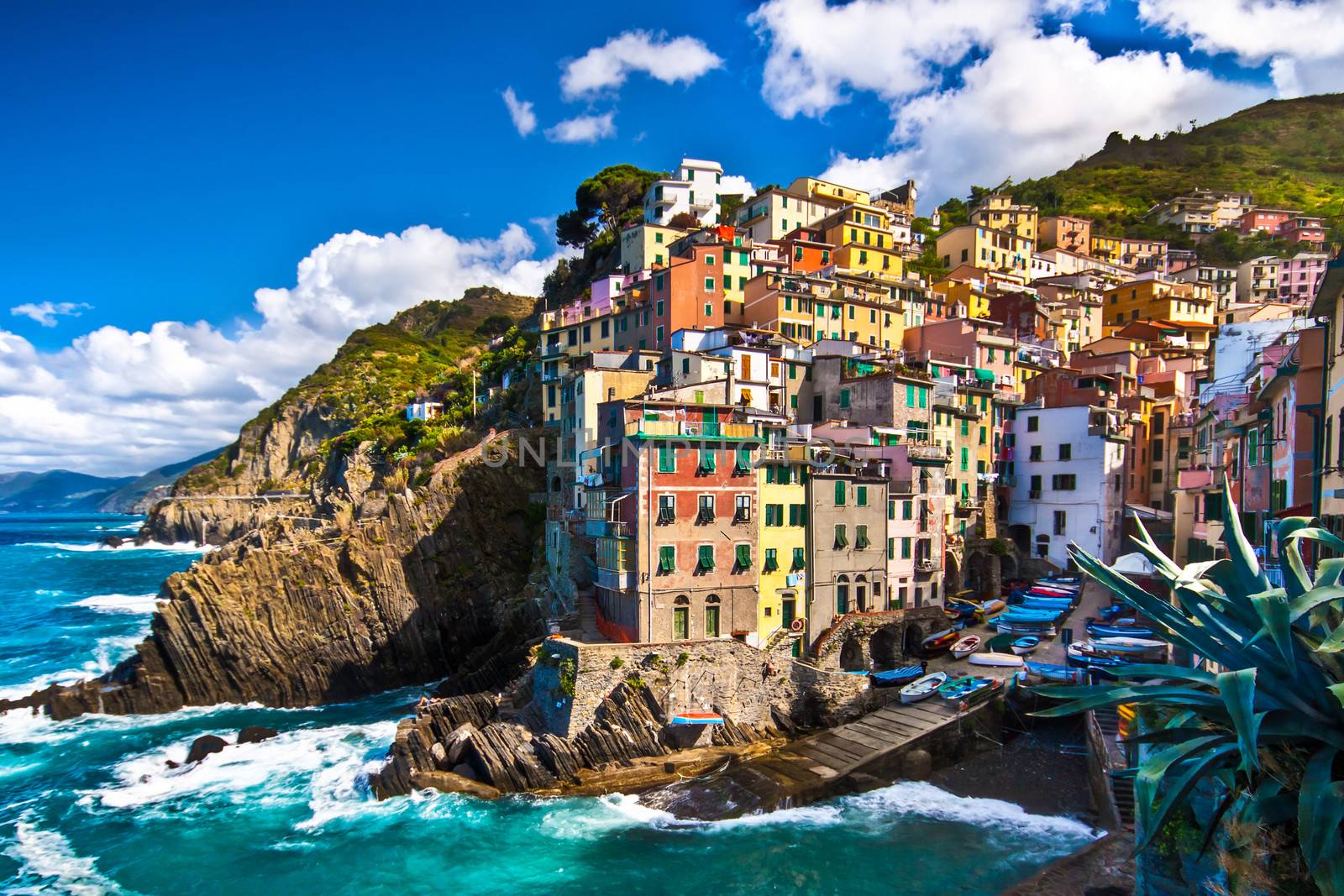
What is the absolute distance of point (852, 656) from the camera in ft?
145

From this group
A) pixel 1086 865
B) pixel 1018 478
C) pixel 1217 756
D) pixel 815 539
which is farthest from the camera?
pixel 1018 478

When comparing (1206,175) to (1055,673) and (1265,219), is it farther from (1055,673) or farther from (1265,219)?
(1055,673)

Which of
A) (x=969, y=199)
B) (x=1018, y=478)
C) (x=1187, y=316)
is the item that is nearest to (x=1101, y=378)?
(x=1018, y=478)

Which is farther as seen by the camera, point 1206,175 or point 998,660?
point 1206,175

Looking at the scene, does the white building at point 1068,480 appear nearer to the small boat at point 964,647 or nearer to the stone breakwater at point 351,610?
the small boat at point 964,647

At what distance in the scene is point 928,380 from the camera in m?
55.3

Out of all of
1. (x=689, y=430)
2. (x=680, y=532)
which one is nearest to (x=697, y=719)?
(x=680, y=532)

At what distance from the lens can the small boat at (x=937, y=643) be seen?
1767 inches

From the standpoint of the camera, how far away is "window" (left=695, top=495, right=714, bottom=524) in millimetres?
39625

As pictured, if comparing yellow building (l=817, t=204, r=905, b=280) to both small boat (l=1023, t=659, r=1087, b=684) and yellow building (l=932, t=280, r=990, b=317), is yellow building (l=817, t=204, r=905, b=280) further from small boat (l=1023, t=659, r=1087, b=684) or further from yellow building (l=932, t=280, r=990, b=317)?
small boat (l=1023, t=659, r=1087, b=684)

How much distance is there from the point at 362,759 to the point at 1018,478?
160 feet

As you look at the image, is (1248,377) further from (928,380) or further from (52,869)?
(52,869)

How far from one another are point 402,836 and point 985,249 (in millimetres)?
95780

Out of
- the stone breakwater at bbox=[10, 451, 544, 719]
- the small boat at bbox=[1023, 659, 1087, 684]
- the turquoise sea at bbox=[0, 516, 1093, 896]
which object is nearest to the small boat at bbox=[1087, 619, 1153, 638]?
the small boat at bbox=[1023, 659, 1087, 684]
